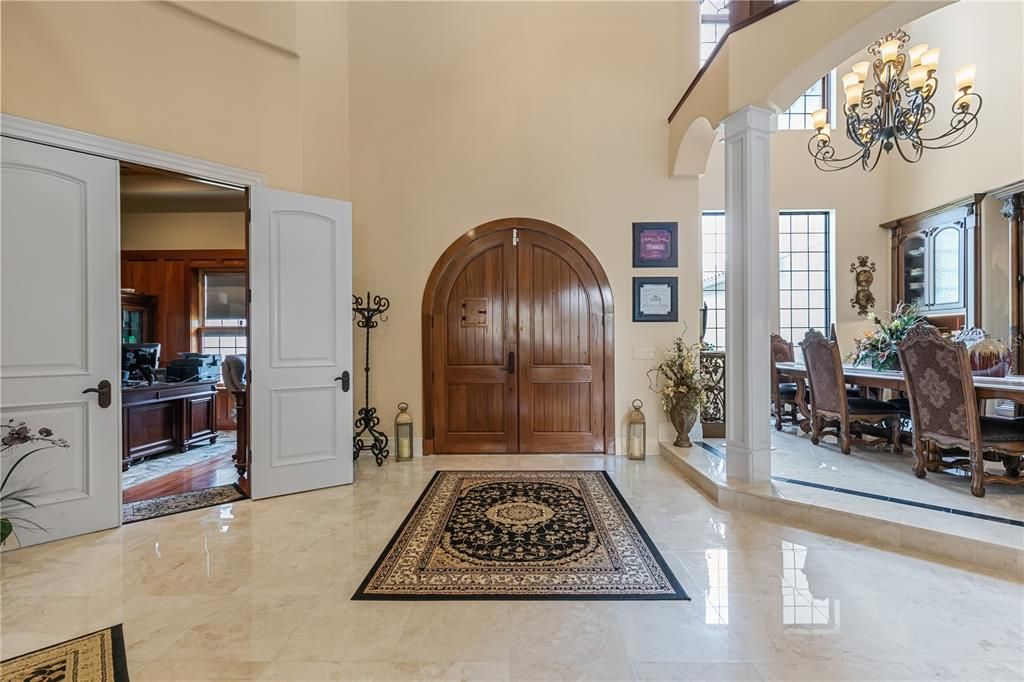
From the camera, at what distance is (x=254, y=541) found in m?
2.86

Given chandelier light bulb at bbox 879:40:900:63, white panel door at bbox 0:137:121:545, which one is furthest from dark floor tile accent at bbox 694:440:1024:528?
white panel door at bbox 0:137:121:545

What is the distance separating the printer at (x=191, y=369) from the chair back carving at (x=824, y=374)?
657 cm

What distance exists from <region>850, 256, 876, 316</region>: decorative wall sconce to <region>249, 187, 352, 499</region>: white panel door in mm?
7661

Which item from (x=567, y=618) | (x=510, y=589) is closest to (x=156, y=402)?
(x=510, y=589)

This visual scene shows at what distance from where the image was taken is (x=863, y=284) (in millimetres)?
7203

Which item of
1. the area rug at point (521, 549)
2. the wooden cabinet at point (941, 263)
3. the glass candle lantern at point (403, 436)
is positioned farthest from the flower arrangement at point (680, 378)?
the wooden cabinet at point (941, 263)

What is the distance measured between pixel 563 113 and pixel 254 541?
4.75 meters

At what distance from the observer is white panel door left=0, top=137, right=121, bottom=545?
2.79m

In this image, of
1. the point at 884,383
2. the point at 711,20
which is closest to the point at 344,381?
the point at 884,383

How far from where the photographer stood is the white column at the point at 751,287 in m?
3.32

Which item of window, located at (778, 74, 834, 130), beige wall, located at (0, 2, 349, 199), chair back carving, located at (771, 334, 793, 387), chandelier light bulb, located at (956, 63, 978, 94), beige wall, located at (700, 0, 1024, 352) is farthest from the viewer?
window, located at (778, 74, 834, 130)

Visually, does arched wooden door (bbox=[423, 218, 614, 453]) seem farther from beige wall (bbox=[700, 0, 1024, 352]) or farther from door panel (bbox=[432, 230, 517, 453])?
beige wall (bbox=[700, 0, 1024, 352])

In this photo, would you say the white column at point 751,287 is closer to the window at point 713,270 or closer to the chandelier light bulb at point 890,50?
the chandelier light bulb at point 890,50

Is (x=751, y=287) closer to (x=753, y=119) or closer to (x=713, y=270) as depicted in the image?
(x=753, y=119)
